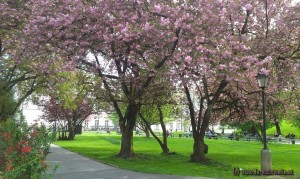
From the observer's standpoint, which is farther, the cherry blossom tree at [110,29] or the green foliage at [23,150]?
the cherry blossom tree at [110,29]

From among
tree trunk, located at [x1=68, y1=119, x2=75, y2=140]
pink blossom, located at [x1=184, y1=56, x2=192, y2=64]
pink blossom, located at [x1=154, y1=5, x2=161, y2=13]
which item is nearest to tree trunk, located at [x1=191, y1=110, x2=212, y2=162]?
A: pink blossom, located at [x1=184, y1=56, x2=192, y2=64]

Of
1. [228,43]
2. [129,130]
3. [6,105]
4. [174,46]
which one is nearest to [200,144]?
[129,130]

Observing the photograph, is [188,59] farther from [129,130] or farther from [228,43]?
[129,130]

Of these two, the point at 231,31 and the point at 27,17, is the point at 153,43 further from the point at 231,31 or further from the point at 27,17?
the point at 27,17

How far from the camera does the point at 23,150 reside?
255 inches

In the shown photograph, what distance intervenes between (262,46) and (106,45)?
719 centimetres

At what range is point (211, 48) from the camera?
45.2 feet

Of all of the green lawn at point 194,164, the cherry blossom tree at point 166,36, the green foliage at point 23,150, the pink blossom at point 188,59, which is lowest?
the green lawn at point 194,164

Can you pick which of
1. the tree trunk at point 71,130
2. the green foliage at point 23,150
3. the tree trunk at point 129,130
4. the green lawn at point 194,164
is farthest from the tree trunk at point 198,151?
the tree trunk at point 71,130

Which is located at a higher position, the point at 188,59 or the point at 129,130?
the point at 188,59

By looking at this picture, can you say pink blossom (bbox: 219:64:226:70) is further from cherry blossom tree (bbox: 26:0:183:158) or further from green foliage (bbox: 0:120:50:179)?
green foliage (bbox: 0:120:50:179)

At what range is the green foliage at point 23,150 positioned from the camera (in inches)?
242

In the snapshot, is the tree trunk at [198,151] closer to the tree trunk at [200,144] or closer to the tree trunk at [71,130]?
the tree trunk at [200,144]

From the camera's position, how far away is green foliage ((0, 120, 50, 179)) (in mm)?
6152
